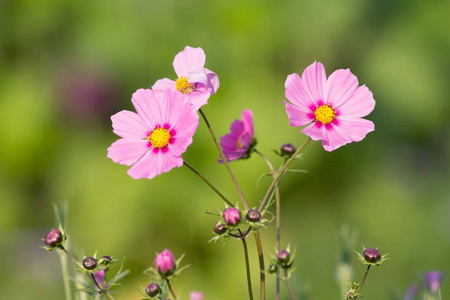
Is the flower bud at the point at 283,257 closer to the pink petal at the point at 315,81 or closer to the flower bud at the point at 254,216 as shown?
the flower bud at the point at 254,216

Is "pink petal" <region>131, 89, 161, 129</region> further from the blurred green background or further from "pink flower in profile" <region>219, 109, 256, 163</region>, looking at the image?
the blurred green background

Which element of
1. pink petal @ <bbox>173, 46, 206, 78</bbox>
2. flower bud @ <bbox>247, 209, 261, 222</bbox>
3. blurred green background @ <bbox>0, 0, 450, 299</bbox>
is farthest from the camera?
blurred green background @ <bbox>0, 0, 450, 299</bbox>

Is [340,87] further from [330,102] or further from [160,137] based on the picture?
[160,137]

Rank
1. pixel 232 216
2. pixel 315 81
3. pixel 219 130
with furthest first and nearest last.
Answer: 1. pixel 219 130
2. pixel 315 81
3. pixel 232 216

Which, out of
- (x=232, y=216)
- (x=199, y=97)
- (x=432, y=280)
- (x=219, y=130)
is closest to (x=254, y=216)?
(x=232, y=216)

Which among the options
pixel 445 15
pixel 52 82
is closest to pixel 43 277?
pixel 52 82

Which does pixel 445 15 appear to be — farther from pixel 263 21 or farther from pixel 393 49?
pixel 263 21

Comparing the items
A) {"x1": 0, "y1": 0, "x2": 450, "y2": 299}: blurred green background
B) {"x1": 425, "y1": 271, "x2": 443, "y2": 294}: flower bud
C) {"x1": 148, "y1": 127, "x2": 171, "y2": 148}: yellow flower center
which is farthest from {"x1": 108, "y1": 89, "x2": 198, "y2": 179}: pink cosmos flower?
{"x1": 0, "y1": 0, "x2": 450, "y2": 299}: blurred green background
